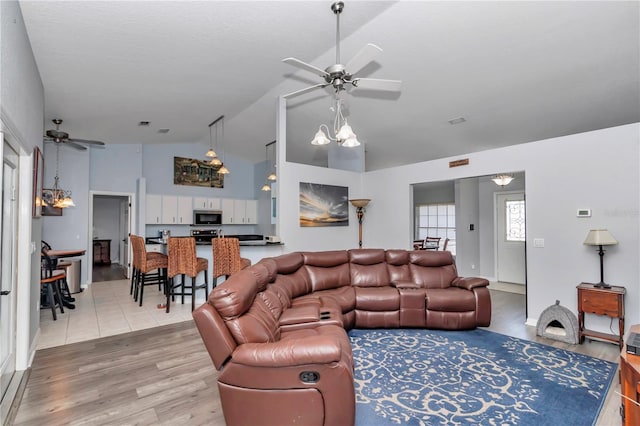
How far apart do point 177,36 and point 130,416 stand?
324cm

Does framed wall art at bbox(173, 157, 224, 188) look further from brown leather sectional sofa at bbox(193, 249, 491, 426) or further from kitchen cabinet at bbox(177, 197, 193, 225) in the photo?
brown leather sectional sofa at bbox(193, 249, 491, 426)

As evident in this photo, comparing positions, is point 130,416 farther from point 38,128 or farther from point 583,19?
point 583,19

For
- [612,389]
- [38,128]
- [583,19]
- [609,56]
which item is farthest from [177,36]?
[612,389]

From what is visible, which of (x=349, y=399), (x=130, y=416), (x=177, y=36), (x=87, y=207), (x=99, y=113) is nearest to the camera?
(x=349, y=399)

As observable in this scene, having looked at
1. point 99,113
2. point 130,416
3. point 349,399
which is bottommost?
point 130,416

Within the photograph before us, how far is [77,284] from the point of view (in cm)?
616

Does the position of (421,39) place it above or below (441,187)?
above

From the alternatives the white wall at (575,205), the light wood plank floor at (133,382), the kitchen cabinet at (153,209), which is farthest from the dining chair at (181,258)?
the white wall at (575,205)

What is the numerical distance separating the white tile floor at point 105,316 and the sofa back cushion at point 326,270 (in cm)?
188

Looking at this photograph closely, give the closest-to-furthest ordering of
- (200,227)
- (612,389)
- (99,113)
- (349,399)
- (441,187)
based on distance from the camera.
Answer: (349,399) < (612,389) < (99,113) < (200,227) < (441,187)

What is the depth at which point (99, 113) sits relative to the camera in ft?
16.5

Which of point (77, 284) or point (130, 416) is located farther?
point (77, 284)

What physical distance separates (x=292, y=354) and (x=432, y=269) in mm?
3254

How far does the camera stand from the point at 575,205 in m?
3.94
